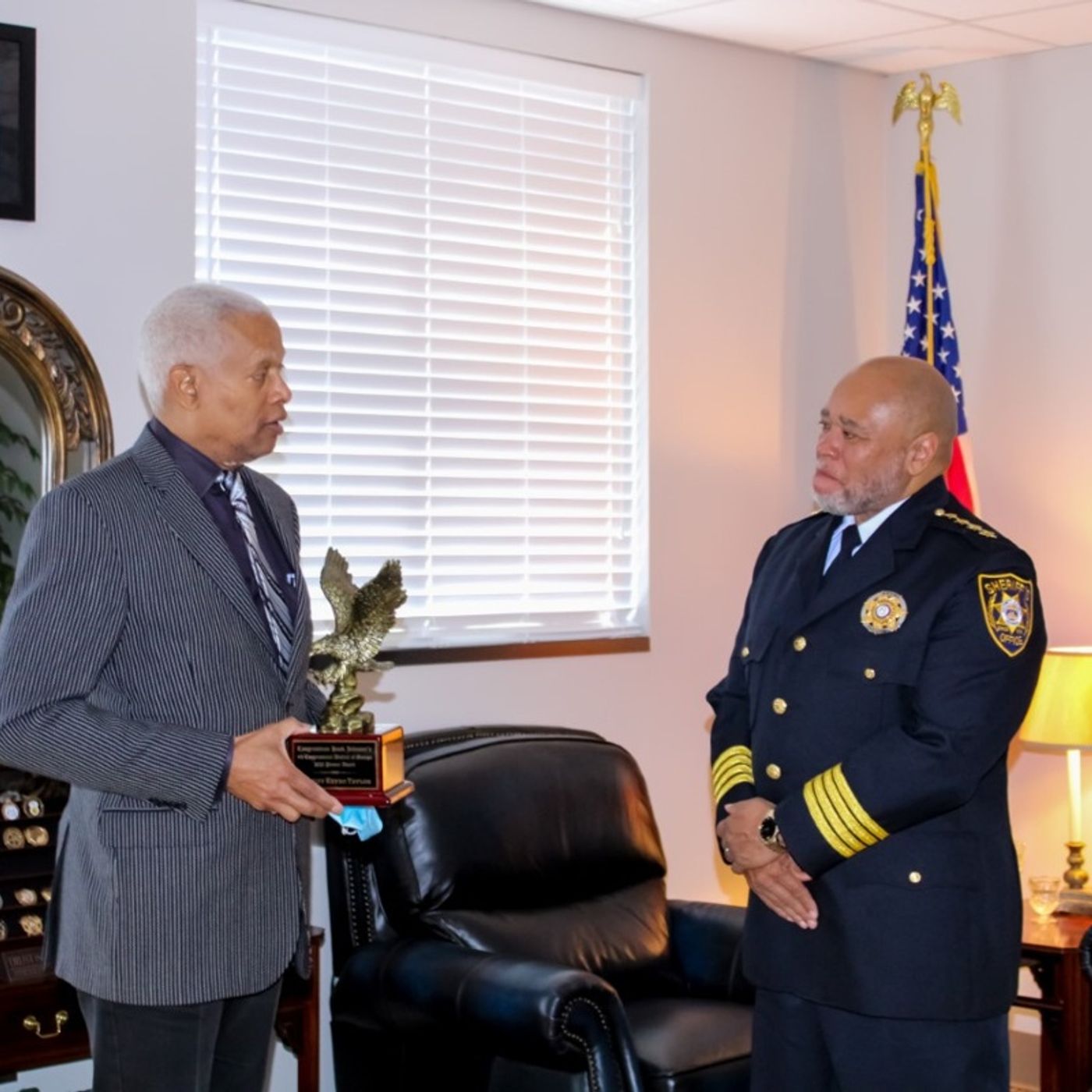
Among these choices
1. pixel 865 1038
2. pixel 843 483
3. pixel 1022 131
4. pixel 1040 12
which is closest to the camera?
pixel 865 1038

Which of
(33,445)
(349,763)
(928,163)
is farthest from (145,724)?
(928,163)

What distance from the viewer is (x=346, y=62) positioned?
3.84 meters

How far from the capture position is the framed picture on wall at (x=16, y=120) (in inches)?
129

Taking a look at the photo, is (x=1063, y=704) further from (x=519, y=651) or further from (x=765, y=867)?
(x=765, y=867)

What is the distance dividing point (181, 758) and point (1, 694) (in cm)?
24

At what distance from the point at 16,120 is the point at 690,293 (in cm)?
183

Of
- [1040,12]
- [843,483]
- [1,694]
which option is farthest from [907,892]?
[1040,12]

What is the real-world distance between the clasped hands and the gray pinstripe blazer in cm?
74

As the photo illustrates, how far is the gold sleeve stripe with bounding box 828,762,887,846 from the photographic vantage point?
2459 millimetres

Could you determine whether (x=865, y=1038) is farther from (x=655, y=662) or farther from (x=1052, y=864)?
(x=1052, y=864)

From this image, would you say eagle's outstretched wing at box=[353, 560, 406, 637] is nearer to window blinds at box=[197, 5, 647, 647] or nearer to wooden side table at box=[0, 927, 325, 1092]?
wooden side table at box=[0, 927, 325, 1092]

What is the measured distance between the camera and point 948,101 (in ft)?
15.0

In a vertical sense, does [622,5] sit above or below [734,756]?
above

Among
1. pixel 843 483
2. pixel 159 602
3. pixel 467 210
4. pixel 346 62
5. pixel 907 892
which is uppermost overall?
pixel 346 62
